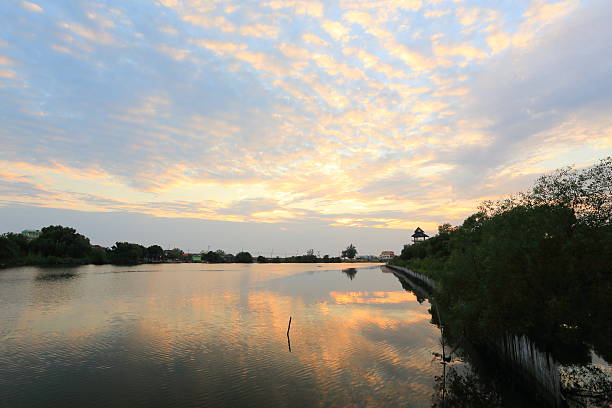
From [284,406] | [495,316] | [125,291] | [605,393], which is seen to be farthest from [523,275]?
[125,291]

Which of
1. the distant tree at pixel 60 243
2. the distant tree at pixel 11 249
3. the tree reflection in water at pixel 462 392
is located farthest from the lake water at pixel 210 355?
the distant tree at pixel 60 243

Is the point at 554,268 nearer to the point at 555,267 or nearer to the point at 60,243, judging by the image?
the point at 555,267

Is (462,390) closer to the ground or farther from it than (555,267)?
closer to the ground

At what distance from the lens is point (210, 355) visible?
3173 cm

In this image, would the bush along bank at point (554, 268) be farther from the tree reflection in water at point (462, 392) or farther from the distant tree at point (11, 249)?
the distant tree at point (11, 249)

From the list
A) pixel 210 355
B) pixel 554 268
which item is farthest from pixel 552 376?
pixel 210 355

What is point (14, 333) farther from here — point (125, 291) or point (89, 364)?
point (125, 291)

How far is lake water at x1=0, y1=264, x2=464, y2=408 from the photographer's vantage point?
22875mm

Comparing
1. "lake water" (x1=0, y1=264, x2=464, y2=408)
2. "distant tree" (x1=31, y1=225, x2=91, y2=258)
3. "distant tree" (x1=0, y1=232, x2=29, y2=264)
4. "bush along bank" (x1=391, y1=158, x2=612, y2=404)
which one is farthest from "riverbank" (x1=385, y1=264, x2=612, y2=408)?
"distant tree" (x1=31, y1=225, x2=91, y2=258)

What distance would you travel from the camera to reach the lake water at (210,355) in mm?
22875

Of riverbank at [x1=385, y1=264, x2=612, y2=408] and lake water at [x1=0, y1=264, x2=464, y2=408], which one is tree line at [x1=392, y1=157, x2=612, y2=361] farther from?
lake water at [x1=0, y1=264, x2=464, y2=408]

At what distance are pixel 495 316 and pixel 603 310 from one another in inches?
218

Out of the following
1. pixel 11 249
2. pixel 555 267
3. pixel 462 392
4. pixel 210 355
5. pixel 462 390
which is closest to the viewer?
pixel 555 267

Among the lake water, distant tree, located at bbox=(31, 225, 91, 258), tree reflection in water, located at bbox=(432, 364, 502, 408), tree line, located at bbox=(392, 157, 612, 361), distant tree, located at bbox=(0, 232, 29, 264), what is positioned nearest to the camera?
tree line, located at bbox=(392, 157, 612, 361)
